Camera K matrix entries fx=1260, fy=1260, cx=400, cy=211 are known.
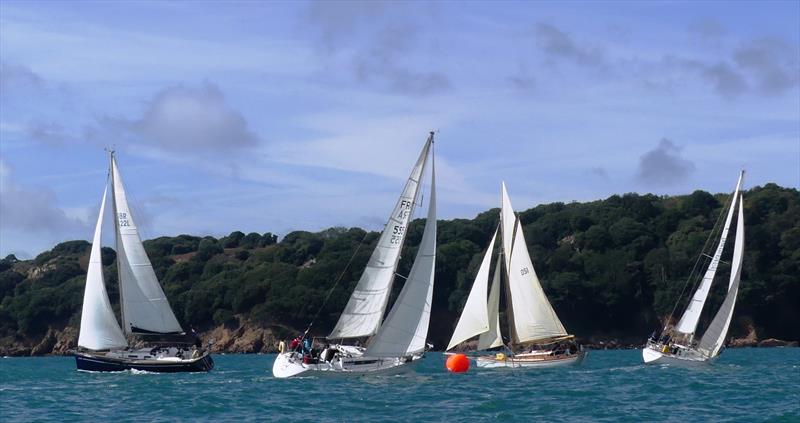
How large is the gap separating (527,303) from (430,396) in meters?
19.0

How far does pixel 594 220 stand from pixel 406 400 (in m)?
83.5

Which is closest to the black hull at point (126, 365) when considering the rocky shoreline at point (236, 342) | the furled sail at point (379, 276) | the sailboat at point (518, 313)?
the furled sail at point (379, 276)

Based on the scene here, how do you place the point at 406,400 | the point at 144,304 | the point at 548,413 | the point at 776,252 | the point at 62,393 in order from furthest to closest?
1. the point at 776,252
2. the point at 144,304
3. the point at 62,393
4. the point at 406,400
5. the point at 548,413

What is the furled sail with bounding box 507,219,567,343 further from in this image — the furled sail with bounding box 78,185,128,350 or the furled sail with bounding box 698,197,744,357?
the furled sail with bounding box 78,185,128,350

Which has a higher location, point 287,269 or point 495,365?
point 287,269

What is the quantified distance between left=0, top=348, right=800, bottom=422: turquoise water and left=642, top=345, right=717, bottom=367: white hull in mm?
704

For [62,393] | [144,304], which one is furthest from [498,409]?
[144,304]

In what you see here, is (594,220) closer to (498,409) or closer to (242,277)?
(242,277)

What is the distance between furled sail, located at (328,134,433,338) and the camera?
51.0 m

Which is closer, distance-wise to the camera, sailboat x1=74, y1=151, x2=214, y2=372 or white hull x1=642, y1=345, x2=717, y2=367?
sailboat x1=74, y1=151, x2=214, y2=372

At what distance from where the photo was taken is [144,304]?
2258 inches

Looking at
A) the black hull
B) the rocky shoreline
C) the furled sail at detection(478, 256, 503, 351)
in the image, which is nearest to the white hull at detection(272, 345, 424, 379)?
the black hull

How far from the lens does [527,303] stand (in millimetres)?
61562

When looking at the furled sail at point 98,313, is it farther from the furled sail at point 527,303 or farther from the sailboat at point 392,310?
the furled sail at point 527,303
